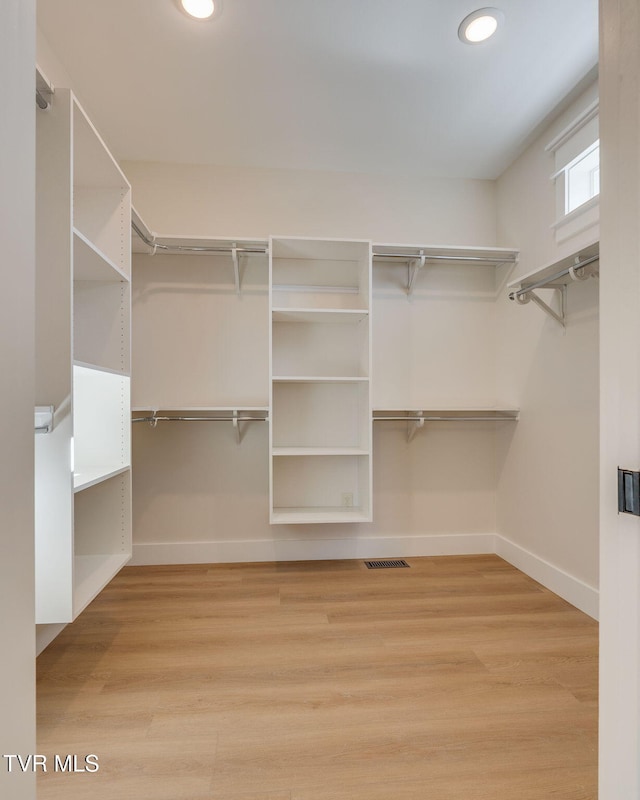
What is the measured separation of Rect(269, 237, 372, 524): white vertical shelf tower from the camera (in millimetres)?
2984

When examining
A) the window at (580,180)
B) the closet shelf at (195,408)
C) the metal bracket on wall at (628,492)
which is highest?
the window at (580,180)

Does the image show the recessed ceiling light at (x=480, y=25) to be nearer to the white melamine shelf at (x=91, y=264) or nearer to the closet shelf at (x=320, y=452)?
the white melamine shelf at (x=91, y=264)

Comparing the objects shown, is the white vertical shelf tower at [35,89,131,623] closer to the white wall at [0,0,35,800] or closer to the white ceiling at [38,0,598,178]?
the white ceiling at [38,0,598,178]

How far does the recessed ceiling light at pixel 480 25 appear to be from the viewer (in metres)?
1.84

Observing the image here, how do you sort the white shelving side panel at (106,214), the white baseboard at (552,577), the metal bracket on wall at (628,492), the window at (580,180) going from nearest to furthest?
the metal bracket on wall at (628,492) → the white shelving side panel at (106,214) → the white baseboard at (552,577) → the window at (580,180)

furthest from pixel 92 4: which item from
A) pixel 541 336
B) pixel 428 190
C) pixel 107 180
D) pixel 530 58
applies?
pixel 541 336

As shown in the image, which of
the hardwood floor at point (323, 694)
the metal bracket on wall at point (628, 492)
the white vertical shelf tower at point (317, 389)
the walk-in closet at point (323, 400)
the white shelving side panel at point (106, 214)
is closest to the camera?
the metal bracket on wall at point (628, 492)

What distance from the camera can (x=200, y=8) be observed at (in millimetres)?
1805

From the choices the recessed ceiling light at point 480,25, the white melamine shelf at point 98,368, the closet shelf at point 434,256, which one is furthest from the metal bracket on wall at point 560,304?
the white melamine shelf at point 98,368

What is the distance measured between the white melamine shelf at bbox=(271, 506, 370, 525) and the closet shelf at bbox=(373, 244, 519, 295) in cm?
152

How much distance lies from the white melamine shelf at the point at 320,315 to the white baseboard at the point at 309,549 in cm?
145

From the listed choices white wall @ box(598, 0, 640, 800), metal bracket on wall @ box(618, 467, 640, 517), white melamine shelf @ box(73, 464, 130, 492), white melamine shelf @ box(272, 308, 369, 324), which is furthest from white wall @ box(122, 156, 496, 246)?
metal bracket on wall @ box(618, 467, 640, 517)

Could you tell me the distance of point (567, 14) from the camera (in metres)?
1.84

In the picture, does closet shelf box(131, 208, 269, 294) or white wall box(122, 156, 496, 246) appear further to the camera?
white wall box(122, 156, 496, 246)
